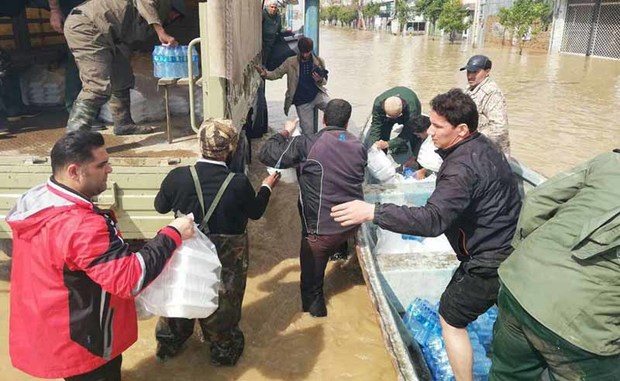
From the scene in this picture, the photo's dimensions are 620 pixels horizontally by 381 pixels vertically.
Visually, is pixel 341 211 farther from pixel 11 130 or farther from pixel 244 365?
pixel 11 130

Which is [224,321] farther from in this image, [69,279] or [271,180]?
[69,279]

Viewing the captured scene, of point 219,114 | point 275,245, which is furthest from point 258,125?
point 219,114

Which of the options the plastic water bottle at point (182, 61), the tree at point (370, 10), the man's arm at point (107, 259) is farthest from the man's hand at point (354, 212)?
the tree at point (370, 10)

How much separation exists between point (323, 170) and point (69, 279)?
1.96 meters

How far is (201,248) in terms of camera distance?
232 centimetres

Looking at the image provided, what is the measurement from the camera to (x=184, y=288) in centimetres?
222

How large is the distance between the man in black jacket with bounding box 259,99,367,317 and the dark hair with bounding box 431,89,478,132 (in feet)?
3.84

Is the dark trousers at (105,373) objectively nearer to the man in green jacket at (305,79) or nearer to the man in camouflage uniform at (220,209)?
the man in camouflage uniform at (220,209)

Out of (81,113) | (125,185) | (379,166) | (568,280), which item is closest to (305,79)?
(379,166)

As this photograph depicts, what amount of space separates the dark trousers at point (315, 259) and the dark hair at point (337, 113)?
82 cm

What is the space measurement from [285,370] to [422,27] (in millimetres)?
64551

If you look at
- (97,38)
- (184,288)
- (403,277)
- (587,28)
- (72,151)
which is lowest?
(403,277)

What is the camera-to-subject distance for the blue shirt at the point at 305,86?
22.4ft

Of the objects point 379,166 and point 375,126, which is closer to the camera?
point 379,166
